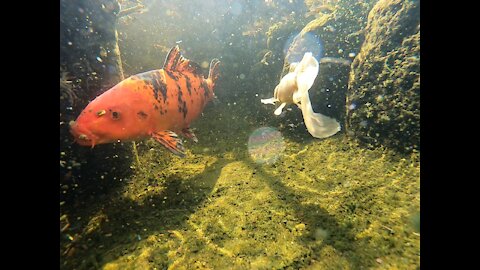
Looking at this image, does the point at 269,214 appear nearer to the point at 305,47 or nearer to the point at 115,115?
the point at 115,115

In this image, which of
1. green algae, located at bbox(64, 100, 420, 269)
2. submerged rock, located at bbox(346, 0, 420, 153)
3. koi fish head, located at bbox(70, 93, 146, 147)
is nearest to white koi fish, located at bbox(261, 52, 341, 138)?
green algae, located at bbox(64, 100, 420, 269)

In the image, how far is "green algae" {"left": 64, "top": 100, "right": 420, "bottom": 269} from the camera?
90.7 inches

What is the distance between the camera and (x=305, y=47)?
19.4 feet

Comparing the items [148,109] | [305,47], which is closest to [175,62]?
[148,109]

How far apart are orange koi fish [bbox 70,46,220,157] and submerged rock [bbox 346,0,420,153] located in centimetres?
281

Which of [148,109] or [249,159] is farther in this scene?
[249,159]

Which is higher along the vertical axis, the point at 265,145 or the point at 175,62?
the point at 175,62

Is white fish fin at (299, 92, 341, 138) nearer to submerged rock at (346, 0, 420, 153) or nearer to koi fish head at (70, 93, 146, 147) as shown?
submerged rock at (346, 0, 420, 153)

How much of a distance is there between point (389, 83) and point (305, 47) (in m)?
2.52

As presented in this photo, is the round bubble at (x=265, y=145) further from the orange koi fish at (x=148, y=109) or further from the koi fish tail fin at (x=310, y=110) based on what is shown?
the koi fish tail fin at (x=310, y=110)

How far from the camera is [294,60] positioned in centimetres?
601

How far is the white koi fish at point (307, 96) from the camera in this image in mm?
2514

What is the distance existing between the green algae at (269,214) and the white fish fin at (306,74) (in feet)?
4.31
